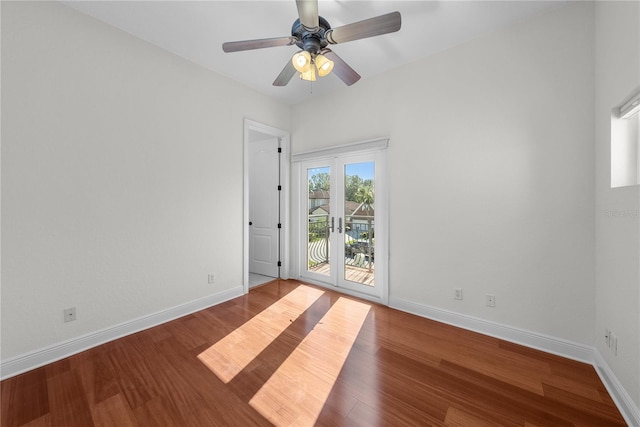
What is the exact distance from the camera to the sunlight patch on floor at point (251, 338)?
77.1 inches

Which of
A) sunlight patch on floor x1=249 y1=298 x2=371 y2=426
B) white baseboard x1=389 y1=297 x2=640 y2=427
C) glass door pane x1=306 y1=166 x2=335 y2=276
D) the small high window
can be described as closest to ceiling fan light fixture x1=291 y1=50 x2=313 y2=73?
glass door pane x1=306 y1=166 x2=335 y2=276

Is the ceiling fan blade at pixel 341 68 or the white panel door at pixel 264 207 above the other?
the ceiling fan blade at pixel 341 68

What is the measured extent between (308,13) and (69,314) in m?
3.03

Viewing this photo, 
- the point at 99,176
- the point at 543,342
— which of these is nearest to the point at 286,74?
the point at 99,176

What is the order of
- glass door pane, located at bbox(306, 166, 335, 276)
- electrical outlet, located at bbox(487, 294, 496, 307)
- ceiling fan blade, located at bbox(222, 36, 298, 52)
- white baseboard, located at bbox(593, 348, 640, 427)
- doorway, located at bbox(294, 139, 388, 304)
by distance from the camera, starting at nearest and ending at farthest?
white baseboard, located at bbox(593, 348, 640, 427), ceiling fan blade, located at bbox(222, 36, 298, 52), electrical outlet, located at bbox(487, 294, 496, 307), doorway, located at bbox(294, 139, 388, 304), glass door pane, located at bbox(306, 166, 335, 276)

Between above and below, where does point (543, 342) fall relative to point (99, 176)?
below

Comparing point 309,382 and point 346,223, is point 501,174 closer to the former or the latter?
point 346,223

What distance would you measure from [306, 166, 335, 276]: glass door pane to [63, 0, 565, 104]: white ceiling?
160cm

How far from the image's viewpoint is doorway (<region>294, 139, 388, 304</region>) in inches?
126

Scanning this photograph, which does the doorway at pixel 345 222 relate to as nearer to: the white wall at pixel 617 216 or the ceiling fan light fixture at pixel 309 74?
the ceiling fan light fixture at pixel 309 74

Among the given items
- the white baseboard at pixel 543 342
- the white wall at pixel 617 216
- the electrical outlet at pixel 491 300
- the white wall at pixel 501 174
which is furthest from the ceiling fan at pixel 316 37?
the white baseboard at pixel 543 342

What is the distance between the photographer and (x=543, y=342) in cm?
216

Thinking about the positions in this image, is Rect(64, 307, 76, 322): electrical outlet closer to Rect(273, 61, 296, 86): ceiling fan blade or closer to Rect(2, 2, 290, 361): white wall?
Rect(2, 2, 290, 361): white wall

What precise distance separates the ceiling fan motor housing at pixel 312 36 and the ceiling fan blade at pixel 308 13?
0.08 metres
